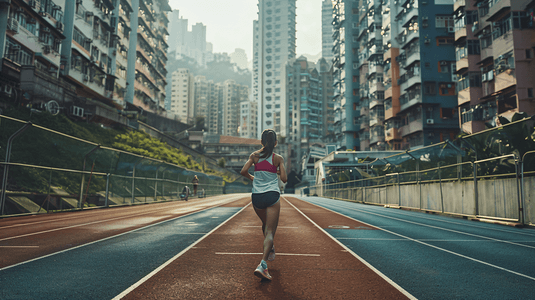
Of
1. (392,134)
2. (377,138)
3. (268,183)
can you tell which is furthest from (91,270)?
(377,138)

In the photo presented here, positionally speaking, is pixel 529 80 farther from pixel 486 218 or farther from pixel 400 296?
pixel 400 296

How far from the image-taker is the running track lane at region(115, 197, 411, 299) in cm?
445

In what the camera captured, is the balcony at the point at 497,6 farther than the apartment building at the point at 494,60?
Yes

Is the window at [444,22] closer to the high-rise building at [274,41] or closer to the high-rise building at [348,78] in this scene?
the high-rise building at [348,78]

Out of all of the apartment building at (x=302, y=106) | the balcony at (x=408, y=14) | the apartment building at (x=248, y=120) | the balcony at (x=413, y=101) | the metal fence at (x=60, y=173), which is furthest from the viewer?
the apartment building at (x=248, y=120)

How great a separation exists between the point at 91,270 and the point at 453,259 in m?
5.82

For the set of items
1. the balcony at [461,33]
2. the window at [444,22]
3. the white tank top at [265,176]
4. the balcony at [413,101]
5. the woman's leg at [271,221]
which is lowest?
the woman's leg at [271,221]

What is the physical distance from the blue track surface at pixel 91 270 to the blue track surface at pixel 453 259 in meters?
3.55

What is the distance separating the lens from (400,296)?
14.5 feet

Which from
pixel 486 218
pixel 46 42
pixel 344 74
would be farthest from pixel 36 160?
pixel 344 74

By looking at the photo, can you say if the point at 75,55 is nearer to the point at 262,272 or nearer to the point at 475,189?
the point at 475,189

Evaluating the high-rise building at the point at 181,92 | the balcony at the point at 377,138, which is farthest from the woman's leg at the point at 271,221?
the high-rise building at the point at 181,92

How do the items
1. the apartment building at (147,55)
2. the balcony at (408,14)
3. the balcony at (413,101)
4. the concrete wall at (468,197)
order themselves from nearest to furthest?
the concrete wall at (468,197) → the balcony at (413,101) → the balcony at (408,14) → the apartment building at (147,55)

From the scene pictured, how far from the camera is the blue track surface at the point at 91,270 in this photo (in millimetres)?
4344
